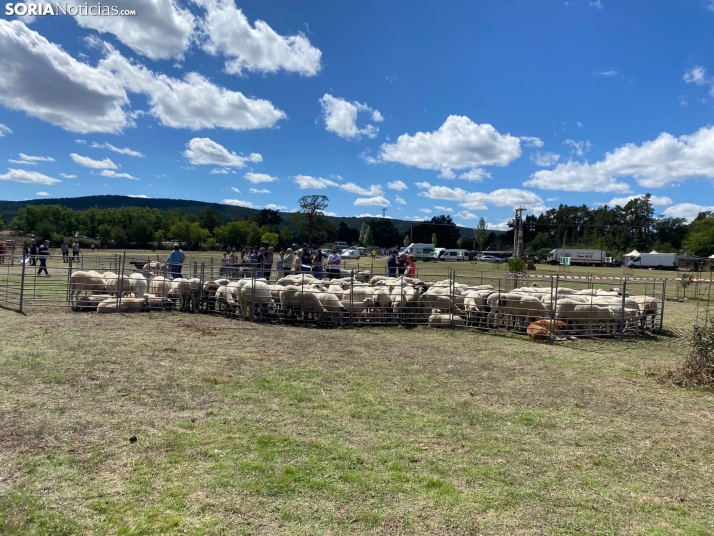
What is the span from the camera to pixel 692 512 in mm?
3652

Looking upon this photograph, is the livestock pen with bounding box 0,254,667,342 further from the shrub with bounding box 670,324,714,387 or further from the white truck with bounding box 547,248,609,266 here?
the white truck with bounding box 547,248,609,266

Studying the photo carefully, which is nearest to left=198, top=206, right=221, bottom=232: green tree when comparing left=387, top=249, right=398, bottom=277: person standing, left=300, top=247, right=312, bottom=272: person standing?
left=300, top=247, right=312, bottom=272: person standing

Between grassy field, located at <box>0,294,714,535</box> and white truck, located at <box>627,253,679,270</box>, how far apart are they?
6737cm

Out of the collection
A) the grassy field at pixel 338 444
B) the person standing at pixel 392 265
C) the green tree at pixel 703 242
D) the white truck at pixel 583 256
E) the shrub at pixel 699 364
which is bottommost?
the grassy field at pixel 338 444

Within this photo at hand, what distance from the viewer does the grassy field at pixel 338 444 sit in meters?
3.44

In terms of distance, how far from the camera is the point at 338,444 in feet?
15.2

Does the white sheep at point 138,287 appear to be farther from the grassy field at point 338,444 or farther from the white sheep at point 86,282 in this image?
the grassy field at point 338,444

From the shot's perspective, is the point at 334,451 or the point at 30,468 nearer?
the point at 30,468

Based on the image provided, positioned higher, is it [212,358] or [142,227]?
[142,227]

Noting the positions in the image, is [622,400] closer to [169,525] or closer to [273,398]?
[273,398]

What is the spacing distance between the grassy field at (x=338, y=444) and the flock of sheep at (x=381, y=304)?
3.34 metres

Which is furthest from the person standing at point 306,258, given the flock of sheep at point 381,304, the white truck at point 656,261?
the white truck at point 656,261

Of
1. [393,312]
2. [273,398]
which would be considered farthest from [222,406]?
[393,312]

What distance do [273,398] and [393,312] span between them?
710cm
